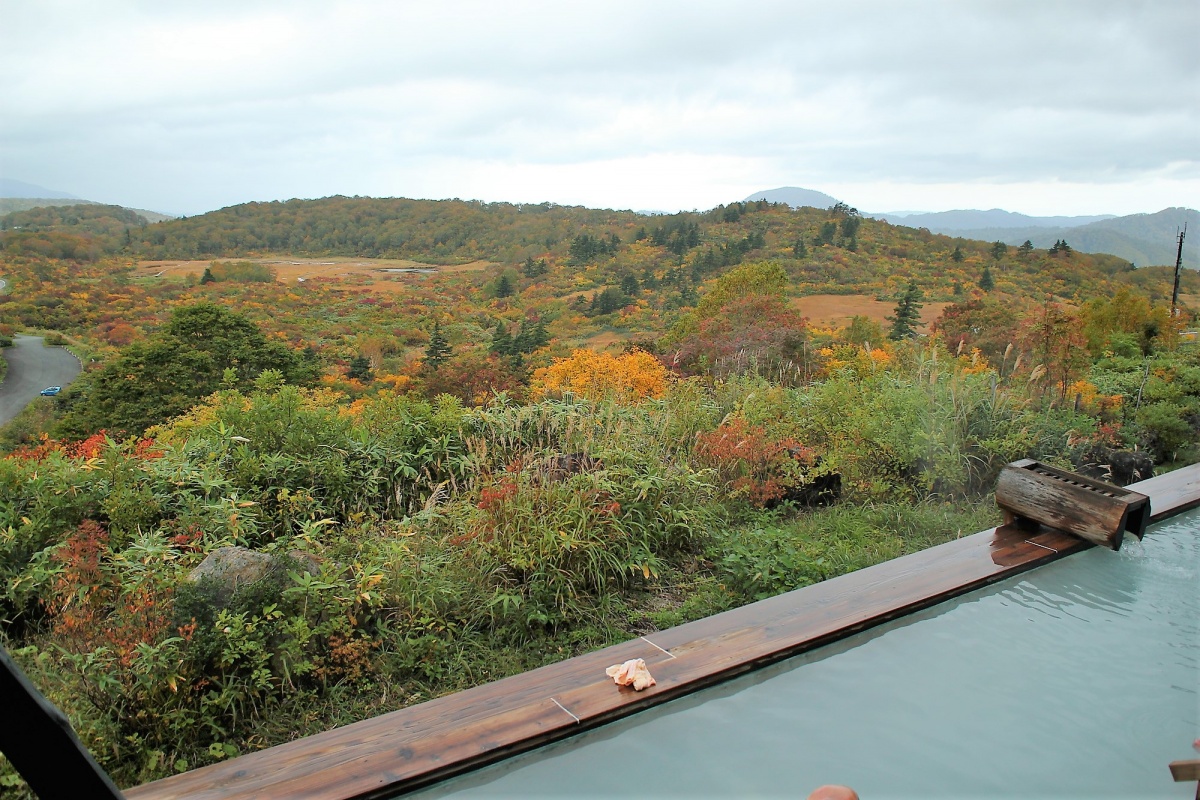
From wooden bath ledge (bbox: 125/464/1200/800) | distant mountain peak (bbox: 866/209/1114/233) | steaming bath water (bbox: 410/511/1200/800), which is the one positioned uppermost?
distant mountain peak (bbox: 866/209/1114/233)

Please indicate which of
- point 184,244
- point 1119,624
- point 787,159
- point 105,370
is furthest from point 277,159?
point 184,244

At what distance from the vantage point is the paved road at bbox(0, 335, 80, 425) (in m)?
7.45

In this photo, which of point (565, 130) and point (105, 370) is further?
point (565, 130)

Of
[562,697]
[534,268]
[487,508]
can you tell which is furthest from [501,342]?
[562,697]

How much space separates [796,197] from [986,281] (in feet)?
39.7

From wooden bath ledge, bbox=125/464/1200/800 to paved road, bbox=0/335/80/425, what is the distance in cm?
690

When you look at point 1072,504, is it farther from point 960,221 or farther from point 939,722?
point 960,221

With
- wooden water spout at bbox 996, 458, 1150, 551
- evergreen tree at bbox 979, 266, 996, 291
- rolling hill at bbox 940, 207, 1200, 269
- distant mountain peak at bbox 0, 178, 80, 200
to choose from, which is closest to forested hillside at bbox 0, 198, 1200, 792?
wooden water spout at bbox 996, 458, 1150, 551

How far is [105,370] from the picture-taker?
13781mm

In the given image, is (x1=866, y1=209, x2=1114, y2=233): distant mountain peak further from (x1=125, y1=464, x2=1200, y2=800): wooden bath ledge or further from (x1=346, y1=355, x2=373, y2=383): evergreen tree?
(x1=125, y1=464, x2=1200, y2=800): wooden bath ledge

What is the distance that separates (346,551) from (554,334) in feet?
79.8

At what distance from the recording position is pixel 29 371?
29.1 ft

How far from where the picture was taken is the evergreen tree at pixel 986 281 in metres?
25.0

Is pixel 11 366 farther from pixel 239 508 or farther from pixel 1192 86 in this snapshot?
pixel 1192 86
